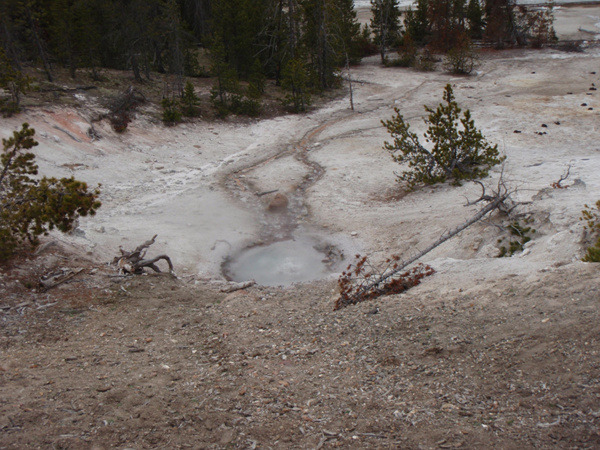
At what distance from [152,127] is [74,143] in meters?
3.58

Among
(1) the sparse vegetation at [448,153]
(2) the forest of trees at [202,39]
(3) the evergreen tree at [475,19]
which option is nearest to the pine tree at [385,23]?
(2) the forest of trees at [202,39]

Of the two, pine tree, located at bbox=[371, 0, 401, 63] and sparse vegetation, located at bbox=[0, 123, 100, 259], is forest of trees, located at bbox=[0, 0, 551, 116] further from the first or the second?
sparse vegetation, located at bbox=[0, 123, 100, 259]

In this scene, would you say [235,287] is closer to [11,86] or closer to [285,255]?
[285,255]

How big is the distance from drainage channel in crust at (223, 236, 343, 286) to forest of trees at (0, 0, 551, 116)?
418 inches

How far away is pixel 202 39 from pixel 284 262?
2045 centimetres

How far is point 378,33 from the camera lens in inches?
1483

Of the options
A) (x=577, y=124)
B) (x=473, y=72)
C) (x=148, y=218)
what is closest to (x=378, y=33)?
(x=473, y=72)

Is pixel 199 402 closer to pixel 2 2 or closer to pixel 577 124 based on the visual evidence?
pixel 577 124

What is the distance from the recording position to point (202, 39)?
91.1 feet

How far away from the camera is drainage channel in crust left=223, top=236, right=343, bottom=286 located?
1116 centimetres

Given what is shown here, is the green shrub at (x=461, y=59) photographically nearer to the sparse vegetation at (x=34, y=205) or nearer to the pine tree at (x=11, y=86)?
the pine tree at (x=11, y=86)

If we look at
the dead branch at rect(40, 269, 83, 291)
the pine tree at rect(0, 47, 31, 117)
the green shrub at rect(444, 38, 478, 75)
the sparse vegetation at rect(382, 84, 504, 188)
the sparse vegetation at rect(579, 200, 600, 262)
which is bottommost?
the dead branch at rect(40, 269, 83, 291)

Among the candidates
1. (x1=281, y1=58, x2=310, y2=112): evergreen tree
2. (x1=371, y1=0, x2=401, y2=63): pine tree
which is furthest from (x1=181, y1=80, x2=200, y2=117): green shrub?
(x1=371, y1=0, x2=401, y2=63): pine tree

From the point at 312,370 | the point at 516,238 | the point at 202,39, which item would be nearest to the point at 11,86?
the point at 202,39
